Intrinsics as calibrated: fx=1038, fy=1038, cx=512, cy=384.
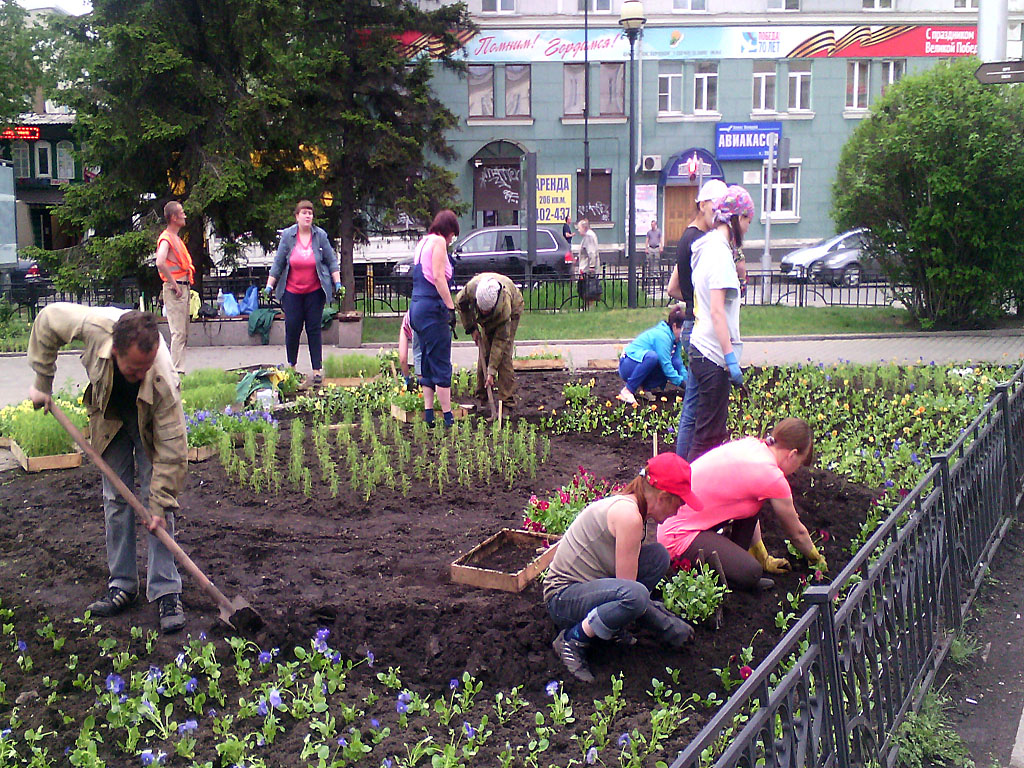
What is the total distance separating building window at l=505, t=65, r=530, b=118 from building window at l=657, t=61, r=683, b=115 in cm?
453

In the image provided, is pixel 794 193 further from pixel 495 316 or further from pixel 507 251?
pixel 495 316

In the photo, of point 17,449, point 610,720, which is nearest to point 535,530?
point 610,720

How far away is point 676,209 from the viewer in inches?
1437

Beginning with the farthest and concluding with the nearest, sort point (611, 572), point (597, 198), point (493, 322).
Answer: point (597, 198), point (493, 322), point (611, 572)

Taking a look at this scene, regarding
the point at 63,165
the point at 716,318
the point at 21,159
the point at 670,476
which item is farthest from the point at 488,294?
the point at 21,159

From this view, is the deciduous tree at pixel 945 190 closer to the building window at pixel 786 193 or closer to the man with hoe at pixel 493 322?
the man with hoe at pixel 493 322

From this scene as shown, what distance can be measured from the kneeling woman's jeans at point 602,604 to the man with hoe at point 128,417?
1759 mm

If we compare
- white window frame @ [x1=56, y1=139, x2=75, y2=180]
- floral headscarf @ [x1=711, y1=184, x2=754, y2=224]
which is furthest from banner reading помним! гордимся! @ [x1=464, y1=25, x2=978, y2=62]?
floral headscarf @ [x1=711, y1=184, x2=754, y2=224]

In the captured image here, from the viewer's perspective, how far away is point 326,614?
479 centimetres

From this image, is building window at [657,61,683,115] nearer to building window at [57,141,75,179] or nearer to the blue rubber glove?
building window at [57,141,75,179]

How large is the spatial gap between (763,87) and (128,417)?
34248 millimetres

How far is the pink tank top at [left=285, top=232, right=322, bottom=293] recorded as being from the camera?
1031 centimetres

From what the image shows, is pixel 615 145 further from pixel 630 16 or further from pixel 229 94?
pixel 229 94

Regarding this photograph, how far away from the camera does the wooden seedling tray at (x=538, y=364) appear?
1195 centimetres
